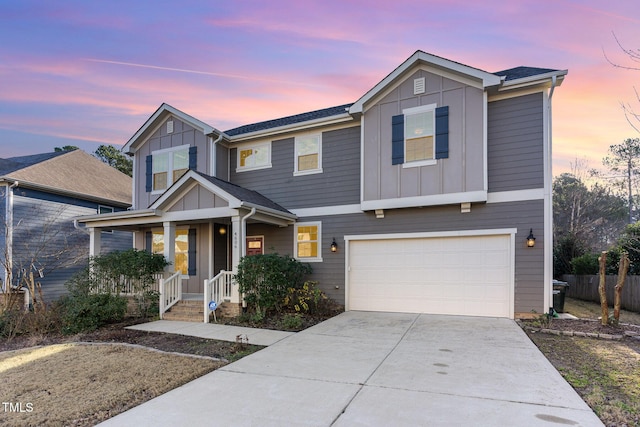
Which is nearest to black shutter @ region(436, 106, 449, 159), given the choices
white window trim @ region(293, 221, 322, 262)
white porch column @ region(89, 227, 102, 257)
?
white window trim @ region(293, 221, 322, 262)

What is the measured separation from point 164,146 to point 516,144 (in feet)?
35.6

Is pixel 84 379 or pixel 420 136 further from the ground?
pixel 420 136

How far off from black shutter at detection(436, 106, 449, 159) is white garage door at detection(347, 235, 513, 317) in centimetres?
218

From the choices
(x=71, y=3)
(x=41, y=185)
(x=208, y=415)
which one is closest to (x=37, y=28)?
(x=71, y=3)

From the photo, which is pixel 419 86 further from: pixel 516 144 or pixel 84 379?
pixel 84 379

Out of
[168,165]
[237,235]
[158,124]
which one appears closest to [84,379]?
[237,235]

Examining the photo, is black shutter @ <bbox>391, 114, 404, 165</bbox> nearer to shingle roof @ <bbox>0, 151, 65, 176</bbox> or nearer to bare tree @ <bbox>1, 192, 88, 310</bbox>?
bare tree @ <bbox>1, 192, 88, 310</bbox>

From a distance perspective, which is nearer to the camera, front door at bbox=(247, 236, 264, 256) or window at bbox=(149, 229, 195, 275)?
front door at bbox=(247, 236, 264, 256)

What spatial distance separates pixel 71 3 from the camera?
8.71 meters

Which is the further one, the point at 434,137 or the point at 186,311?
the point at 186,311

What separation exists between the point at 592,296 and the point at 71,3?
1817cm

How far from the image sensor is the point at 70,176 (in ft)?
47.0

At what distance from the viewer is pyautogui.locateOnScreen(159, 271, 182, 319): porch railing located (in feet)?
30.0

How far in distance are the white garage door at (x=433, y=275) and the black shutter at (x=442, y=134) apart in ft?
7.16
